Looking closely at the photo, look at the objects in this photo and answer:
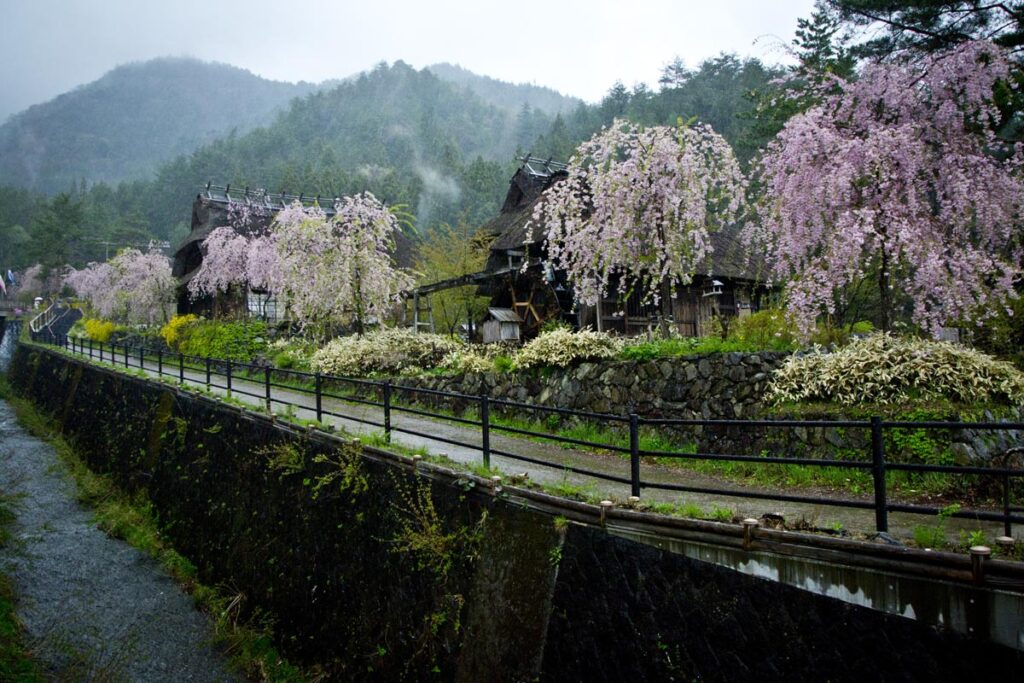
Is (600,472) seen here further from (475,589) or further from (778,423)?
(778,423)

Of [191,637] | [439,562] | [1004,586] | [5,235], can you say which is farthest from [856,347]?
[5,235]

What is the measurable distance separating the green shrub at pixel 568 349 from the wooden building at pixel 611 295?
203 inches

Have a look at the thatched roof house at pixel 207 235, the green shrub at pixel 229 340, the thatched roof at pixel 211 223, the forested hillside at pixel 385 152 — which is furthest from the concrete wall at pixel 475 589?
the thatched roof at pixel 211 223

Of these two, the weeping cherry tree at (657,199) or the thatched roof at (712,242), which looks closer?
the weeping cherry tree at (657,199)

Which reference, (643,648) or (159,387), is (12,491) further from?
(643,648)

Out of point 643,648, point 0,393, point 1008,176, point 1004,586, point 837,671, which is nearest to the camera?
point 1004,586

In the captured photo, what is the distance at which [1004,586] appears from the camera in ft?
13.2

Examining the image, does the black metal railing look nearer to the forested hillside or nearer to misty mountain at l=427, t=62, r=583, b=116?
the forested hillside

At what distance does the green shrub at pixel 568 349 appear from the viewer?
12.8m

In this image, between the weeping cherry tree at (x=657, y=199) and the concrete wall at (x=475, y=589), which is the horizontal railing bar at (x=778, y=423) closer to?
the concrete wall at (x=475, y=589)

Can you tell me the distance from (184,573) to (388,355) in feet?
25.5

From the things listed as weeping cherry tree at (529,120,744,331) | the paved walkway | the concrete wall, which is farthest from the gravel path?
weeping cherry tree at (529,120,744,331)

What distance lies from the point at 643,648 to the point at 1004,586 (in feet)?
8.60

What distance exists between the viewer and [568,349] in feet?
42.8
